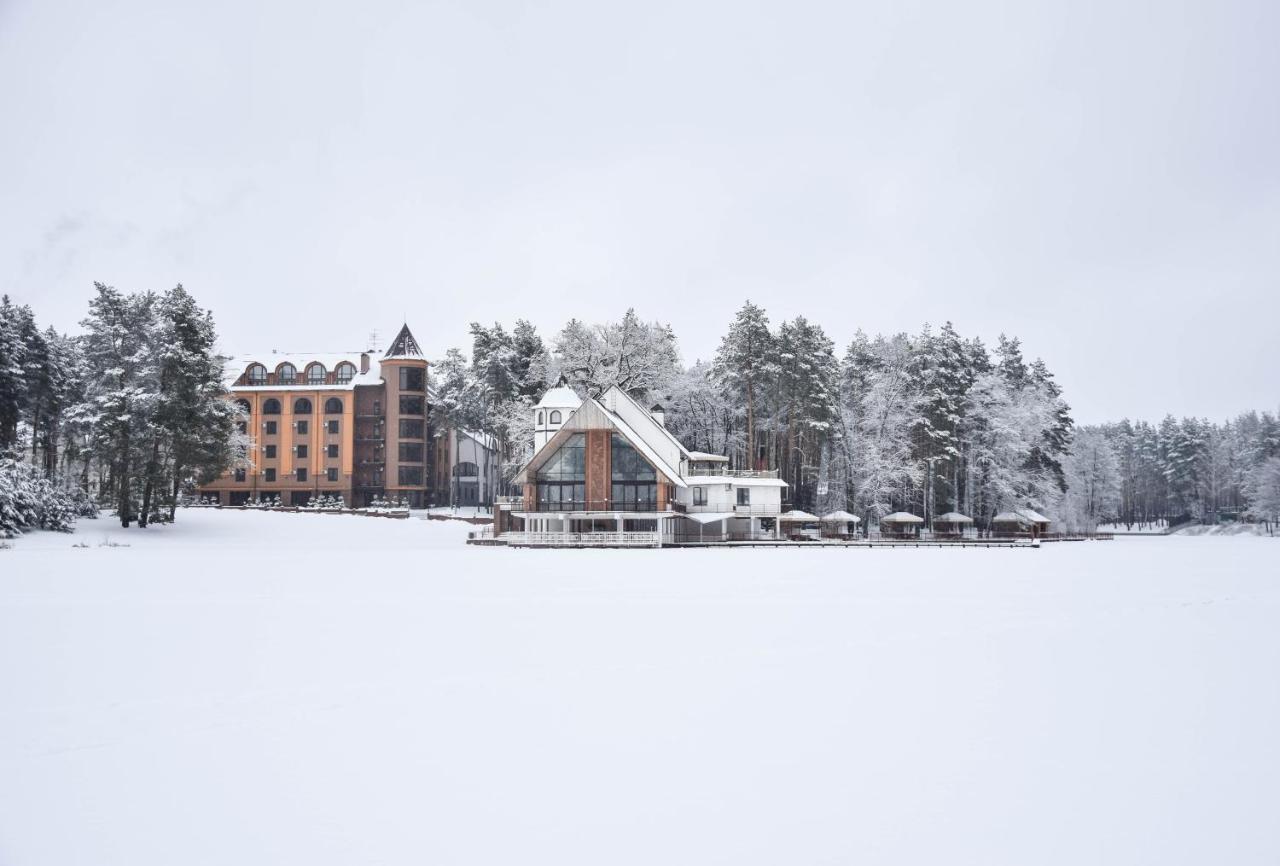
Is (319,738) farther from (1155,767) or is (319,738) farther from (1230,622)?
(1230,622)

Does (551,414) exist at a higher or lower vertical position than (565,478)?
higher

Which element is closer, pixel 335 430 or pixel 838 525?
pixel 838 525

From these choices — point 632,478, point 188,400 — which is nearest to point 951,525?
point 632,478

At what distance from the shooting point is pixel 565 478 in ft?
174

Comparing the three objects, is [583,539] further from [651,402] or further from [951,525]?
[951,525]

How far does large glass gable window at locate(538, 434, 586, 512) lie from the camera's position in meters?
52.7

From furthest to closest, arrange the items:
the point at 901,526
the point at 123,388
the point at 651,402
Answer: the point at 651,402 → the point at 901,526 → the point at 123,388

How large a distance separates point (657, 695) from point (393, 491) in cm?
6717

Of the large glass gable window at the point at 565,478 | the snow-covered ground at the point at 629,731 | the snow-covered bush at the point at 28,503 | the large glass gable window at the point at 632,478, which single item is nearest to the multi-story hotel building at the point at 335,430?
the large glass gable window at the point at 565,478

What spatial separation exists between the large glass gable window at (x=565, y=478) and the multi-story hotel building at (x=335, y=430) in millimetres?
26999

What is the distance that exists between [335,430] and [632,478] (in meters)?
35.3

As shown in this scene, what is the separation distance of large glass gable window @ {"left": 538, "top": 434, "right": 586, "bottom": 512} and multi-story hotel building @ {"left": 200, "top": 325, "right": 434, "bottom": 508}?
2700 cm

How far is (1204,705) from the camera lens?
40.7ft

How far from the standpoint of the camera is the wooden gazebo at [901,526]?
58.1 m
